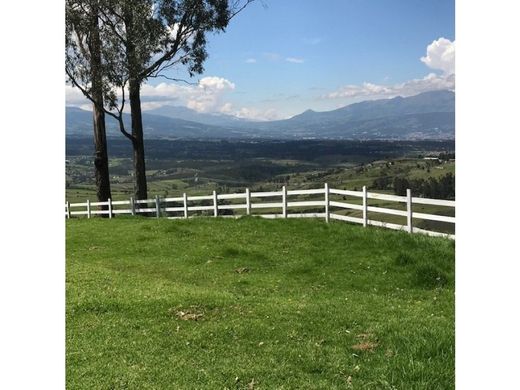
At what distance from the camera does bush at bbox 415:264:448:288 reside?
10.1 meters

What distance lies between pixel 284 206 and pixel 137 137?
8.78 meters

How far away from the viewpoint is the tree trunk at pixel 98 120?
22094mm

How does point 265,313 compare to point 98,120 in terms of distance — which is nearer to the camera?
point 265,313

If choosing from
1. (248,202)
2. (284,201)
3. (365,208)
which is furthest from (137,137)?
(365,208)

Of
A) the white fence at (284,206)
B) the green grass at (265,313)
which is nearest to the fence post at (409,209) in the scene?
the white fence at (284,206)

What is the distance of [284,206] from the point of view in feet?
63.9

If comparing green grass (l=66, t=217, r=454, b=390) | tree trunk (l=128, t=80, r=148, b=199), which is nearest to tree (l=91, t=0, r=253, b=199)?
tree trunk (l=128, t=80, r=148, b=199)

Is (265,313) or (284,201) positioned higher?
(284,201)

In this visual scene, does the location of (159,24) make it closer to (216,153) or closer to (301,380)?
(301,380)

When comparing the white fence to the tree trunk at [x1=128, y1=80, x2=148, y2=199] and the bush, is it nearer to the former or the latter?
the tree trunk at [x1=128, y1=80, x2=148, y2=199]

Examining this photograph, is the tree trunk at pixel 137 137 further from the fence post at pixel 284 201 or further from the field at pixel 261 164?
the fence post at pixel 284 201

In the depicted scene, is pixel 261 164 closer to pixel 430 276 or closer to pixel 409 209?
pixel 409 209

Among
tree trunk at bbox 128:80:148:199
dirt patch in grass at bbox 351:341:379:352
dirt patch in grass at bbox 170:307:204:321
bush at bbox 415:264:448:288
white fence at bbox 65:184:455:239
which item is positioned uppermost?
tree trunk at bbox 128:80:148:199

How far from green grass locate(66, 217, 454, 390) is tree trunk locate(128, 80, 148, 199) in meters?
10.2
